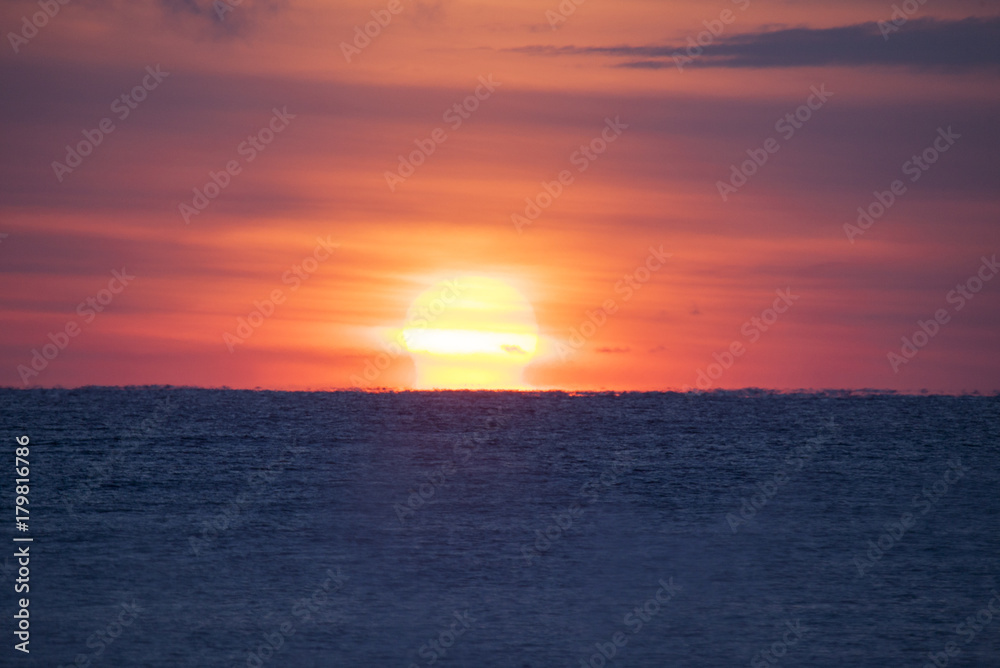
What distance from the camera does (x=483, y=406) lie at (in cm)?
15950

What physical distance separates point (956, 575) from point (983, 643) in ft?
30.3

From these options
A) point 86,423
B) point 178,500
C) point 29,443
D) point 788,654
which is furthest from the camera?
point 86,423

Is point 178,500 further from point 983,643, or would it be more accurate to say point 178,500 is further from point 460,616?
point 983,643

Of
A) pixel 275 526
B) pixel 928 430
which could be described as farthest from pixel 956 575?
pixel 928 430

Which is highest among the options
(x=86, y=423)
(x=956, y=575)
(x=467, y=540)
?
(x=86, y=423)
